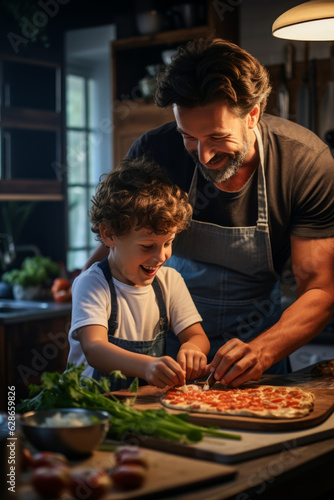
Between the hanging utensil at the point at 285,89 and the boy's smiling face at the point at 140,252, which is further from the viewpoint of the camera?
the hanging utensil at the point at 285,89

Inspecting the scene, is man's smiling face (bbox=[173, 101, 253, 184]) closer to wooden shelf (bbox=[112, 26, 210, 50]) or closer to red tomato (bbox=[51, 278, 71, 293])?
red tomato (bbox=[51, 278, 71, 293])

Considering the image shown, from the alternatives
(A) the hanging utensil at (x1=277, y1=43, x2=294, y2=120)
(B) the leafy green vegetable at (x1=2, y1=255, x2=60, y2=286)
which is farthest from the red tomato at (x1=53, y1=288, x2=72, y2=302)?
(A) the hanging utensil at (x1=277, y1=43, x2=294, y2=120)

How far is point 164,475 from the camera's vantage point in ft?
3.53

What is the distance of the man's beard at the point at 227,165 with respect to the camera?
6.15 feet

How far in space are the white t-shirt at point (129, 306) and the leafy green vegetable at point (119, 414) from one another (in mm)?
379

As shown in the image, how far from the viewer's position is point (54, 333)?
402cm

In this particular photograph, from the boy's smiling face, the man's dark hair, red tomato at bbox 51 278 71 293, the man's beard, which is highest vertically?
the man's dark hair

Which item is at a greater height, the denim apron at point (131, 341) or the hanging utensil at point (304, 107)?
the hanging utensil at point (304, 107)

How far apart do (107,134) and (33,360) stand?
3.17m

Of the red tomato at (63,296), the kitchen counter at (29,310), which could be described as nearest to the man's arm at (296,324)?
the kitchen counter at (29,310)

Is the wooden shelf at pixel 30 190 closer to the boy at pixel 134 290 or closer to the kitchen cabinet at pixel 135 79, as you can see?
the kitchen cabinet at pixel 135 79

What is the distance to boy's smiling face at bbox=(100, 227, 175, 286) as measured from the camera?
72.1 inches

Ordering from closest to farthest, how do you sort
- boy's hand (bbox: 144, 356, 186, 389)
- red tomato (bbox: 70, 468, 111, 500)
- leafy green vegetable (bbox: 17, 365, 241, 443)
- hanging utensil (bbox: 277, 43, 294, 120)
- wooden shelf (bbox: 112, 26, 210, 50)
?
1. red tomato (bbox: 70, 468, 111, 500)
2. leafy green vegetable (bbox: 17, 365, 241, 443)
3. boy's hand (bbox: 144, 356, 186, 389)
4. hanging utensil (bbox: 277, 43, 294, 120)
5. wooden shelf (bbox: 112, 26, 210, 50)

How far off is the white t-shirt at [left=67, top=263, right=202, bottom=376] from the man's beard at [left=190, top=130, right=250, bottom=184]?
320 millimetres
